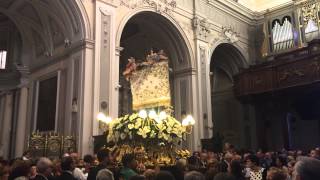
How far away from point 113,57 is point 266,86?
23.5 ft

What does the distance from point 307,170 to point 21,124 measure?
1435 cm

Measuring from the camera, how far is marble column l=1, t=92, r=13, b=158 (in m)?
15.2

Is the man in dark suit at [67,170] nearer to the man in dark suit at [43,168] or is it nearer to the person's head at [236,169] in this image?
the man in dark suit at [43,168]

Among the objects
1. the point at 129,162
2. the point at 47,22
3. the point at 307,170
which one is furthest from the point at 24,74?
the point at 307,170

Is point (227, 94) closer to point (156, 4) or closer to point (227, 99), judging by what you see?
point (227, 99)

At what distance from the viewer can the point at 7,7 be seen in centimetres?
1331

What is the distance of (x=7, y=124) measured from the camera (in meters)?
15.5

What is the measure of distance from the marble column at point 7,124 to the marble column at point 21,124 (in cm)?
108

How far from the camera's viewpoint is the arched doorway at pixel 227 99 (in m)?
17.9

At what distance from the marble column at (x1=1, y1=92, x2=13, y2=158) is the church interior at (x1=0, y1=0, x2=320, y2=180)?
0.05 m

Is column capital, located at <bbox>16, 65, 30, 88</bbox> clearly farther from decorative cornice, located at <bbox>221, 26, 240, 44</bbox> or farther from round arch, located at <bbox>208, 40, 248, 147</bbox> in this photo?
decorative cornice, located at <bbox>221, 26, 240, 44</bbox>

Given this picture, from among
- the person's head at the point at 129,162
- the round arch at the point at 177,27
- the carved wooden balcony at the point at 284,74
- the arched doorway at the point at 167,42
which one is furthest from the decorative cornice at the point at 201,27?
the person's head at the point at 129,162

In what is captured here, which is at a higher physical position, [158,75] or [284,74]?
[284,74]

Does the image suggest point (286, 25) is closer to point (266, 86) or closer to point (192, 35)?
point (266, 86)
